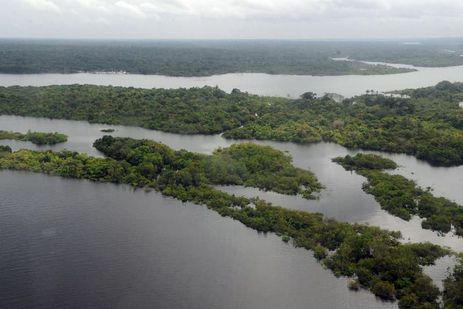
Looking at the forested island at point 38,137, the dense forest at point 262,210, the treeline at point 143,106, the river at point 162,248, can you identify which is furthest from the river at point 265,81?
the river at point 162,248

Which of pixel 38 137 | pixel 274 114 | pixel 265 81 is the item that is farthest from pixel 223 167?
pixel 265 81

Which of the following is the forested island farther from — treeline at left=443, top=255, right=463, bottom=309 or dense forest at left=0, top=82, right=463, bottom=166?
treeline at left=443, top=255, right=463, bottom=309

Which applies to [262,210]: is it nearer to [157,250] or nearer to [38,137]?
[157,250]

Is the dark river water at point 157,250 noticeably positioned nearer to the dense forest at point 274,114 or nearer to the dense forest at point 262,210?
the dense forest at point 262,210

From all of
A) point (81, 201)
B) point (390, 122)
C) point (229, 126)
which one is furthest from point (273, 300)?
point (390, 122)

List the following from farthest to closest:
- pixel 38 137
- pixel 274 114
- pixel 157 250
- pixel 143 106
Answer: pixel 143 106 < pixel 274 114 < pixel 38 137 < pixel 157 250

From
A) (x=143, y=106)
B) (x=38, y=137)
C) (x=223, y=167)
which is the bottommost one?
(x=38, y=137)

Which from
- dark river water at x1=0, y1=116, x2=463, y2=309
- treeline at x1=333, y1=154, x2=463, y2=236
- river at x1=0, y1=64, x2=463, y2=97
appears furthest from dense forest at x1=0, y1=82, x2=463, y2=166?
river at x1=0, y1=64, x2=463, y2=97
